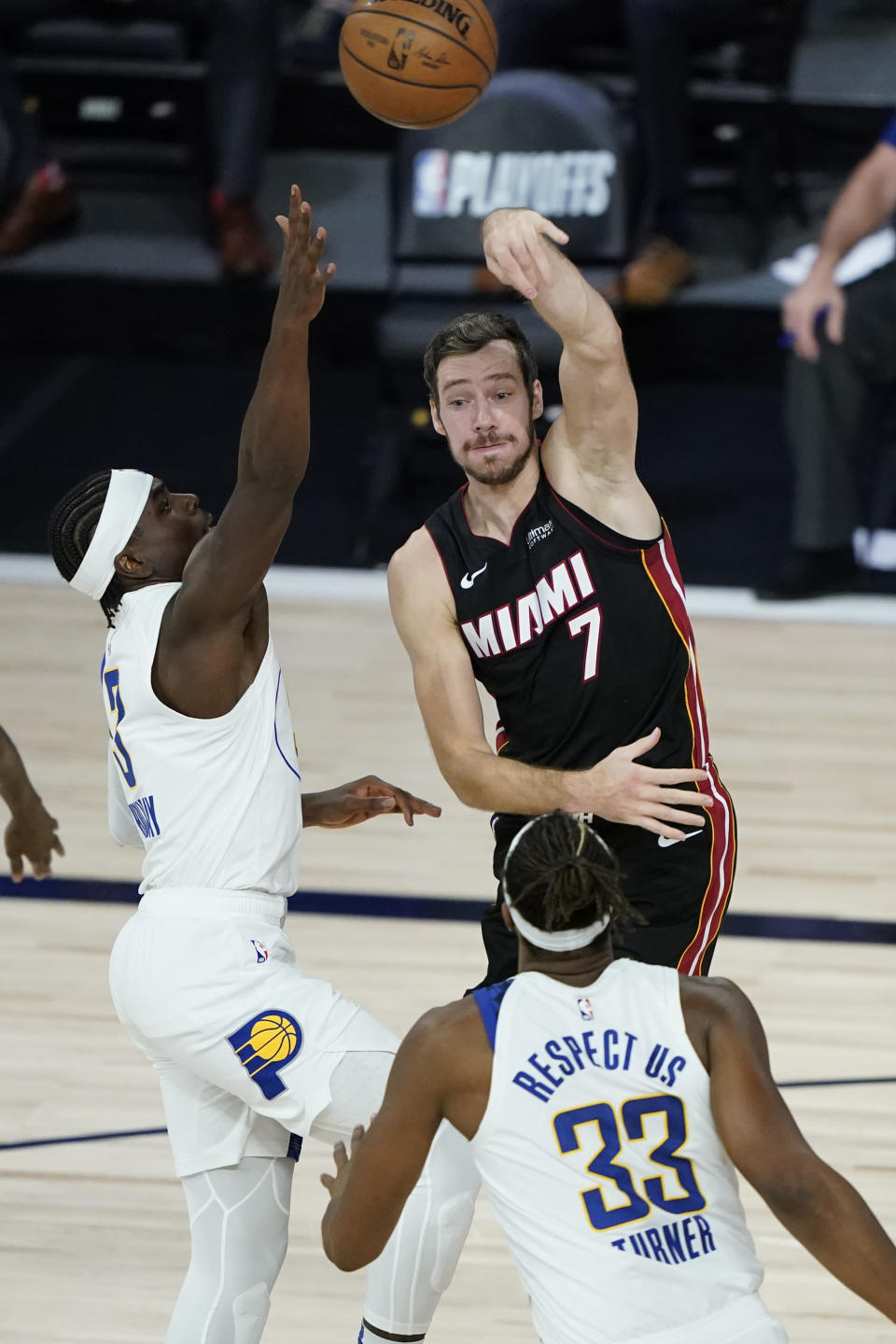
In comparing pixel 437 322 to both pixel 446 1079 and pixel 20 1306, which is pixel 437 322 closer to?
pixel 20 1306

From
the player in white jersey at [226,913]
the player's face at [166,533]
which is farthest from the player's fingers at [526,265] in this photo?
the player's face at [166,533]

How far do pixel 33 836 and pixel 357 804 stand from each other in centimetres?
70

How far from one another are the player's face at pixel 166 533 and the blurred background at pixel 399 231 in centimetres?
515

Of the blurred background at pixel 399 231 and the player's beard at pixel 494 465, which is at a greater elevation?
the player's beard at pixel 494 465

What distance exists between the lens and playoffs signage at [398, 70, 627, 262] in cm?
827

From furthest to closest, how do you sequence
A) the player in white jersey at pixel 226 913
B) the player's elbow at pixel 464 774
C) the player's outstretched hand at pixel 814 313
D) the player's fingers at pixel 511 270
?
the player's outstretched hand at pixel 814 313
the player's elbow at pixel 464 774
the player's fingers at pixel 511 270
the player in white jersey at pixel 226 913

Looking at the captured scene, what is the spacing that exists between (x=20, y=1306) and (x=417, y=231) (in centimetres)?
589

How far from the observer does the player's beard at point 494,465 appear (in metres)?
3.46

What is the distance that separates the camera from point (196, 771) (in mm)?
3062

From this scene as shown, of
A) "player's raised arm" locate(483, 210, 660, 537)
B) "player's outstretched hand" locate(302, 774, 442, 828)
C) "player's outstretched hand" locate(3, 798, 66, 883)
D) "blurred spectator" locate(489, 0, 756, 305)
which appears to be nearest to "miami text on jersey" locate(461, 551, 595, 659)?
"player's raised arm" locate(483, 210, 660, 537)

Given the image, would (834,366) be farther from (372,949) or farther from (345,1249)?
(345,1249)

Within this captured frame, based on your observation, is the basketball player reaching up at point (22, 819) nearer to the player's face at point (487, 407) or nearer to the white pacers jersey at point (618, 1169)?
the player's face at point (487, 407)

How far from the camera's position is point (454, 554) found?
358cm

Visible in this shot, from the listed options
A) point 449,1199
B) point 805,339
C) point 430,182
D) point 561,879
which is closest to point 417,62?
point 561,879
